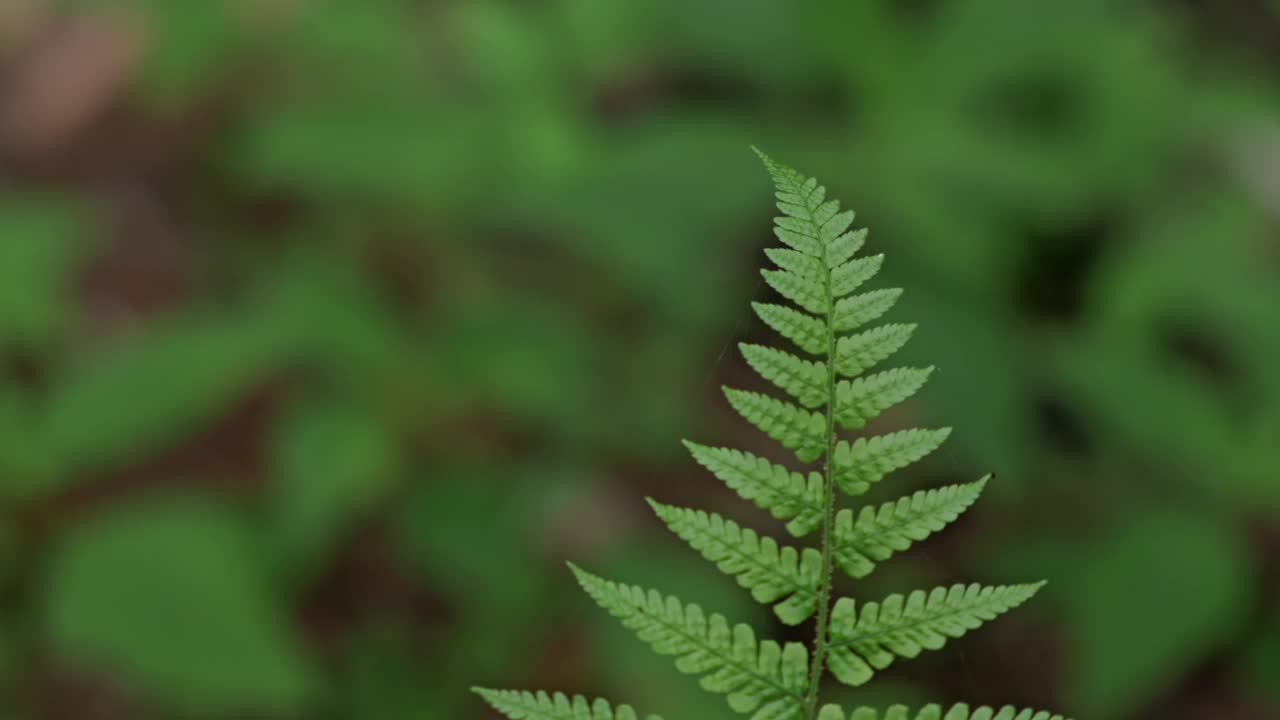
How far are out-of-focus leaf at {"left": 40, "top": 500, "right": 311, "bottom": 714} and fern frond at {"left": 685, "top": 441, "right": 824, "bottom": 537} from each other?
233cm

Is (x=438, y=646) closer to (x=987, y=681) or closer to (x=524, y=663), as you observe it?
(x=524, y=663)

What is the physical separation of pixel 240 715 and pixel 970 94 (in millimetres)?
2666

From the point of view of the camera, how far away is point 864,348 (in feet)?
2.65

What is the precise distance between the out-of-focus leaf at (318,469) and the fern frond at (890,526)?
239cm

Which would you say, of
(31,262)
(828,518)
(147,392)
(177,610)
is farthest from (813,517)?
(31,262)

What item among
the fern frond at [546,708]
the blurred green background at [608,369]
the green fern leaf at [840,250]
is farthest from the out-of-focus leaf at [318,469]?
the green fern leaf at [840,250]

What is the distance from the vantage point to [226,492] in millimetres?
3912

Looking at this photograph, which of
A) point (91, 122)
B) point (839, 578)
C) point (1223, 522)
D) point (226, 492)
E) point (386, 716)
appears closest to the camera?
point (839, 578)

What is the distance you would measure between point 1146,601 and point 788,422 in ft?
7.96

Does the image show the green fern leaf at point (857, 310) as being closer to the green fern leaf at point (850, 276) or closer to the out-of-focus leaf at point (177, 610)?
the green fern leaf at point (850, 276)

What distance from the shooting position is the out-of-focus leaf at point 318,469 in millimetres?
3059

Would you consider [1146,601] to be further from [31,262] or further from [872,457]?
[31,262]

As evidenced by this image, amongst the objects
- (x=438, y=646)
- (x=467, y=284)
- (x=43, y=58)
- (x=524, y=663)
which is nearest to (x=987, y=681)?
(x=524, y=663)

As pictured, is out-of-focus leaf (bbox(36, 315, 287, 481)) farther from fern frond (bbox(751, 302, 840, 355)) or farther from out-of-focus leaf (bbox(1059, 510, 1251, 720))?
fern frond (bbox(751, 302, 840, 355))
